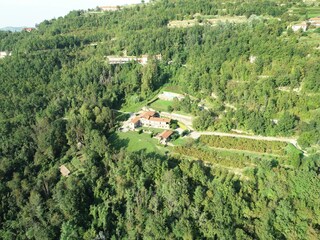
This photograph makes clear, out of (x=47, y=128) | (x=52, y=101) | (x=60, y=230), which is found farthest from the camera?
(x=52, y=101)

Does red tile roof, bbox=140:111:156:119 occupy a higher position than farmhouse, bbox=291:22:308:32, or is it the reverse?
farmhouse, bbox=291:22:308:32

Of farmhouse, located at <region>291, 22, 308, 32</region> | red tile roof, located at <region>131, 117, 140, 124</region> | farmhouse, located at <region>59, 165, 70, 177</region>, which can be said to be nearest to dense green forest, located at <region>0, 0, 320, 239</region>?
farmhouse, located at <region>59, 165, 70, 177</region>

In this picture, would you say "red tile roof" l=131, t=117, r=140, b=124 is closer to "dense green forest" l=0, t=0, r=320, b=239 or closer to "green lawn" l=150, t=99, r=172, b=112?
"dense green forest" l=0, t=0, r=320, b=239

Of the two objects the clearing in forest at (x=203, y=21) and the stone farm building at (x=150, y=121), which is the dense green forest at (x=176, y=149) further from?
the stone farm building at (x=150, y=121)

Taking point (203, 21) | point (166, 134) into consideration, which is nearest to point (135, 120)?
point (166, 134)

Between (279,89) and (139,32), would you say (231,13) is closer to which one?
(139,32)

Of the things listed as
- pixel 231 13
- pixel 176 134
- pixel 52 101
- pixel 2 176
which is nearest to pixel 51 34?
pixel 52 101

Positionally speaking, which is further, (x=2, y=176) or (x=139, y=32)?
(x=139, y=32)
